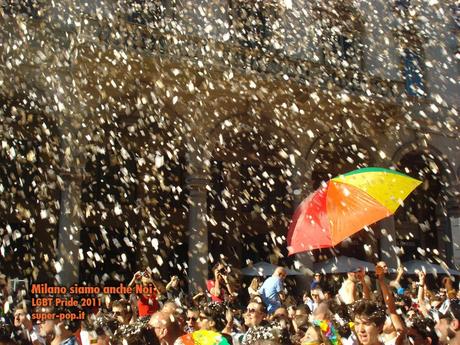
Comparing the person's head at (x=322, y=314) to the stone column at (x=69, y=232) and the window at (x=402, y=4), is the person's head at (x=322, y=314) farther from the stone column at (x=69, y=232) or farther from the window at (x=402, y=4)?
the window at (x=402, y=4)

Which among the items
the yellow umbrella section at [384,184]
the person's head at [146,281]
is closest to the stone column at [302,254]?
the person's head at [146,281]

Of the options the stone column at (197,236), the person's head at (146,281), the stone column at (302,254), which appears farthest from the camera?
the stone column at (302,254)

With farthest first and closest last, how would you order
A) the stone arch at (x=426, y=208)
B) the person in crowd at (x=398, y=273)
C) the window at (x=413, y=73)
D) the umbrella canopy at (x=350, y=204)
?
the window at (x=413, y=73)
the stone arch at (x=426, y=208)
the umbrella canopy at (x=350, y=204)
the person in crowd at (x=398, y=273)

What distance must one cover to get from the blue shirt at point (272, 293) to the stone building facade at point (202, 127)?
4.68m

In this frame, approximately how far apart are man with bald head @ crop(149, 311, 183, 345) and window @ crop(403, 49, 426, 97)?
15024mm

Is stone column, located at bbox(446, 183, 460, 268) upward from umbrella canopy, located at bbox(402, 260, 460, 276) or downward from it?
upward

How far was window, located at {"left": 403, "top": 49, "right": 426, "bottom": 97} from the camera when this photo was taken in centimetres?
1761

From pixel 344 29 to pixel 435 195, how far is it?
6.12m

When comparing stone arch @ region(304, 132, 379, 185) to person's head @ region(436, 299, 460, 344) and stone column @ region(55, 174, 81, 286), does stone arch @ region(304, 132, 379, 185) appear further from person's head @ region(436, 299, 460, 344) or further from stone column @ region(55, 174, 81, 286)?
person's head @ region(436, 299, 460, 344)

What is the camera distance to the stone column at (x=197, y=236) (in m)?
12.9

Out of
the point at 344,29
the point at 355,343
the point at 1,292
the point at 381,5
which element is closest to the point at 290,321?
the point at 355,343

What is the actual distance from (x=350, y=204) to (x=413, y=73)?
42.7 feet

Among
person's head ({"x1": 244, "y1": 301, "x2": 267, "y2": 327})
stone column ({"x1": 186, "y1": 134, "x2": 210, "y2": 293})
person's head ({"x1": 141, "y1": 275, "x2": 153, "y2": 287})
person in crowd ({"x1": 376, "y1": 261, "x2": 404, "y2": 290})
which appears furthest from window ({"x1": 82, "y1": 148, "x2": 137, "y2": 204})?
person's head ({"x1": 244, "y1": 301, "x2": 267, "y2": 327})

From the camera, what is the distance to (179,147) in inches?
551
